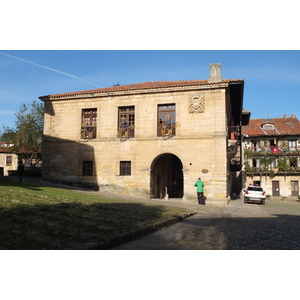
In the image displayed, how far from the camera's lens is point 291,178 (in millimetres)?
41438

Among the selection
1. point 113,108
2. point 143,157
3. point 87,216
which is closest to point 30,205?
point 87,216

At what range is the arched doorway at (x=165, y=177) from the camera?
21.5 metres

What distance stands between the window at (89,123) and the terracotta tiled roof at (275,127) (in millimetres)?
29312

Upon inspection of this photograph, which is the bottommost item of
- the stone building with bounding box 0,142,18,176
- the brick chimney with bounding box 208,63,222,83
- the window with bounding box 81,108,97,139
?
the stone building with bounding box 0,142,18,176

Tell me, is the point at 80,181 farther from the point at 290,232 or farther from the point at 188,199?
the point at 290,232

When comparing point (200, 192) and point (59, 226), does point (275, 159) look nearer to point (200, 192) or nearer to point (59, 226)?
point (200, 192)

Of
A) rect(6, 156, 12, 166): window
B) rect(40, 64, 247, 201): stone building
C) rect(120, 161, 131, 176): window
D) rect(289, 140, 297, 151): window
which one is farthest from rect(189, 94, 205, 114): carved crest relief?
rect(6, 156, 12, 166): window

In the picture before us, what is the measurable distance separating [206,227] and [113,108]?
13.7m

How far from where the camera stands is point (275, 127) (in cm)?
4556

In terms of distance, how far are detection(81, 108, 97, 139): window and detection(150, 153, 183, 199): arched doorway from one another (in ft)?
16.3

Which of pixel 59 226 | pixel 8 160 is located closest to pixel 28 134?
pixel 8 160

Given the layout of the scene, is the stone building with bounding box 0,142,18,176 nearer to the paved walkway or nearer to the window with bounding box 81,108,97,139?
the window with bounding box 81,108,97,139

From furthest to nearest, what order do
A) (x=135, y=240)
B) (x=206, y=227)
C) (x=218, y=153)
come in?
(x=218, y=153)
(x=206, y=227)
(x=135, y=240)

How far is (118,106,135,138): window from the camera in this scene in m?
20.8
